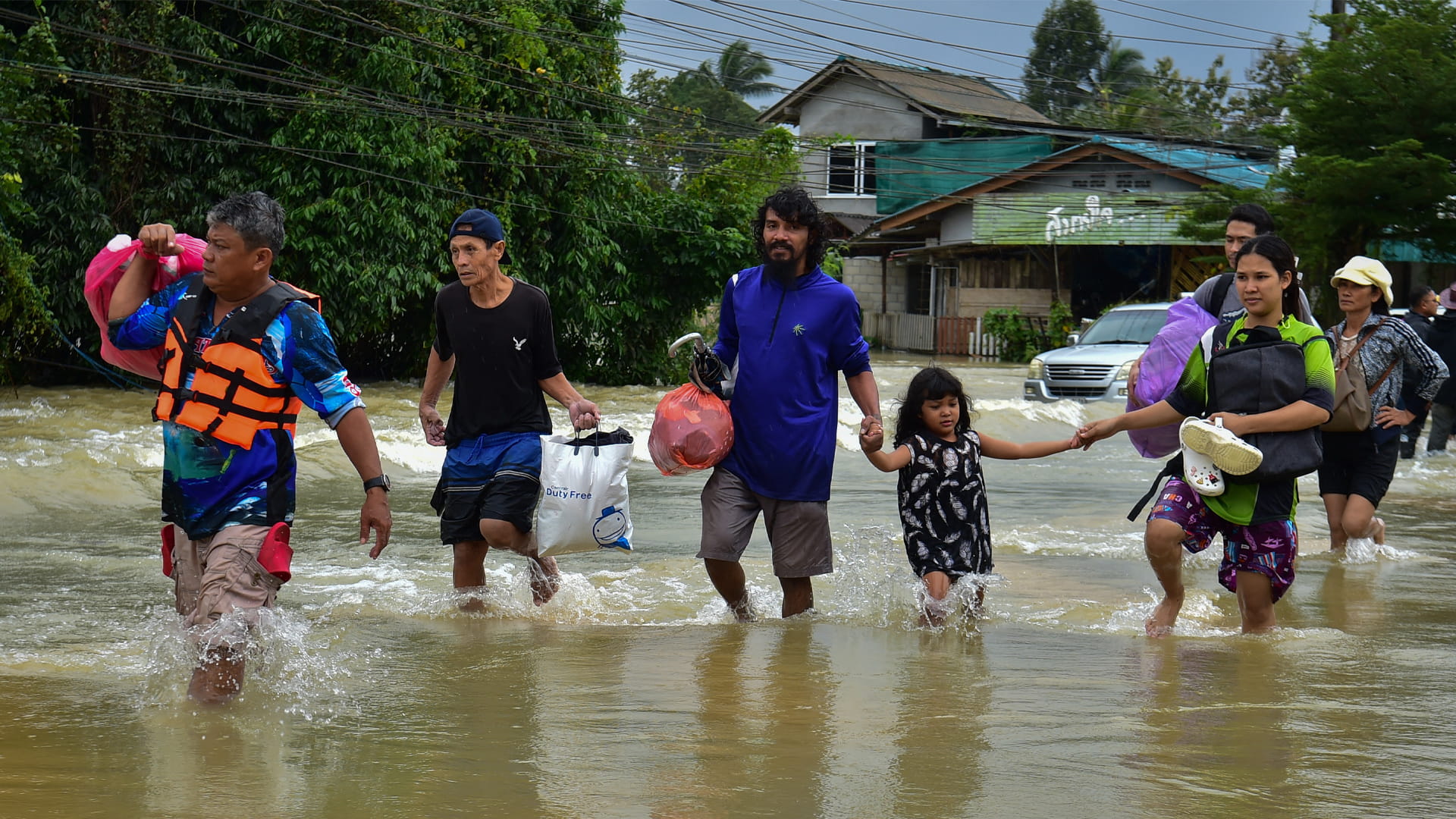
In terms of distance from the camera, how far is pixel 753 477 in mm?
6137

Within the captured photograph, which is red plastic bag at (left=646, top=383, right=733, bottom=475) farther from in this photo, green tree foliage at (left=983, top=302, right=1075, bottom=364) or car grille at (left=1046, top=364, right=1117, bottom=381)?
green tree foliage at (left=983, top=302, right=1075, bottom=364)

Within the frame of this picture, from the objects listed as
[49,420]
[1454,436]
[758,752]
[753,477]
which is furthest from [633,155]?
[758,752]

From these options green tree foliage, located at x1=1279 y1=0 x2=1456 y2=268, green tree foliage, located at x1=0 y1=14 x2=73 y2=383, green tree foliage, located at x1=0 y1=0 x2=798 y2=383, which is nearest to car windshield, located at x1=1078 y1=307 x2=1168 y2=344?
green tree foliage, located at x1=1279 y1=0 x2=1456 y2=268

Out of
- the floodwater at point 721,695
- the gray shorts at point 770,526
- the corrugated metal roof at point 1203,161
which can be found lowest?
the floodwater at point 721,695

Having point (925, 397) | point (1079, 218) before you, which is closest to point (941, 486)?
point (925, 397)

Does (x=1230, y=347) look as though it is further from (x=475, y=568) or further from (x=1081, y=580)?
(x=475, y=568)

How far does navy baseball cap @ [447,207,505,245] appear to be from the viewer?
20.5ft

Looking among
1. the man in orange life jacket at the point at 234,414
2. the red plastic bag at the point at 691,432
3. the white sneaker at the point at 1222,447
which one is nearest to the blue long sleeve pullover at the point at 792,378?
the red plastic bag at the point at 691,432

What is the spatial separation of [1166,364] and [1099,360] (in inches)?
576

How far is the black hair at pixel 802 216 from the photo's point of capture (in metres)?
6.04

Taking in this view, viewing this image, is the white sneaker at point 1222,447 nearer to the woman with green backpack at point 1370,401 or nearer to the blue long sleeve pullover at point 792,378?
the blue long sleeve pullover at point 792,378

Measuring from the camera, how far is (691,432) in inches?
234

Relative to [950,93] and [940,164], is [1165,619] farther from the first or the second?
[950,93]

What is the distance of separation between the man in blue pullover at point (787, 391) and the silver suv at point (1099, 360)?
15138 mm
